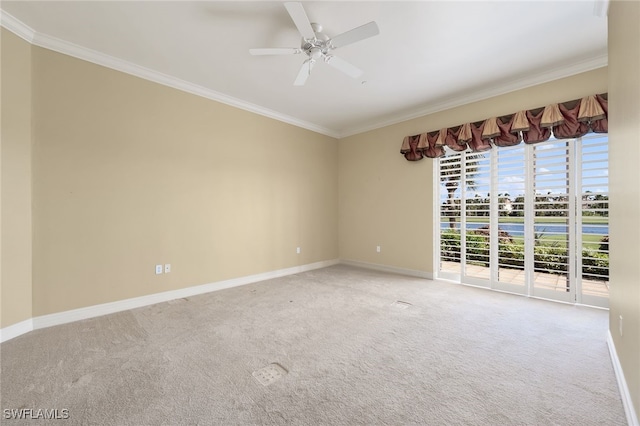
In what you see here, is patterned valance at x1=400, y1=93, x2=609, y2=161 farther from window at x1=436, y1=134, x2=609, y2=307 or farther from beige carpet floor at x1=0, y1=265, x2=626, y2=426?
beige carpet floor at x1=0, y1=265, x2=626, y2=426

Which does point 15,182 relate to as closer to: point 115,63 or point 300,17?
point 115,63

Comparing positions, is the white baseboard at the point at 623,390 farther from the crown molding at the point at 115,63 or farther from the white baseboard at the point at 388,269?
the crown molding at the point at 115,63

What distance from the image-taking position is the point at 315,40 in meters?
2.33

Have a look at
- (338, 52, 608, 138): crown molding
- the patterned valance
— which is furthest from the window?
(338, 52, 608, 138): crown molding

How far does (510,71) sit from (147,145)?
460 centimetres

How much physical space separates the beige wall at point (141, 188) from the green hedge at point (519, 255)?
2760mm

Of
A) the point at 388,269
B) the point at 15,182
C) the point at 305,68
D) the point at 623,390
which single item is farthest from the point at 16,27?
the point at 388,269

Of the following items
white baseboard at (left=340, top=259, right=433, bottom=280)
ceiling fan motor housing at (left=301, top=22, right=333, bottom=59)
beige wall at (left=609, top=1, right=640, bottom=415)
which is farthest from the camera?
white baseboard at (left=340, top=259, right=433, bottom=280)

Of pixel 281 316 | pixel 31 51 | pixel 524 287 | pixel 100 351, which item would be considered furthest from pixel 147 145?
pixel 524 287

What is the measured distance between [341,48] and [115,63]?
2550mm

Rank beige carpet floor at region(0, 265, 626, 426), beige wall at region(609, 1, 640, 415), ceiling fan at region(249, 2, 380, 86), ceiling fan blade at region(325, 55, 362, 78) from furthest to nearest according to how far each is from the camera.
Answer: ceiling fan blade at region(325, 55, 362, 78) < ceiling fan at region(249, 2, 380, 86) < beige carpet floor at region(0, 265, 626, 426) < beige wall at region(609, 1, 640, 415)

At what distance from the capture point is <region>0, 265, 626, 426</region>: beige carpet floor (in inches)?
59.2

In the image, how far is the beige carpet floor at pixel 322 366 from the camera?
1.50 metres

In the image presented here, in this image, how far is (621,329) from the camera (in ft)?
5.64
